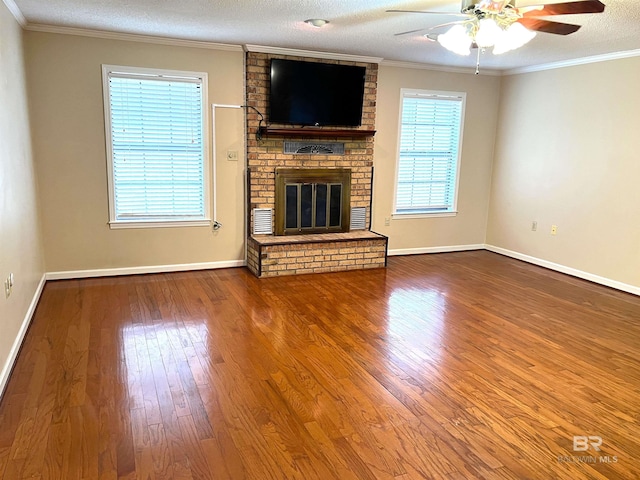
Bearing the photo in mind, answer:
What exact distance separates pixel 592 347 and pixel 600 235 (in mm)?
2070

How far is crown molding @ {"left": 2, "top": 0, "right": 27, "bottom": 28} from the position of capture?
3.41m

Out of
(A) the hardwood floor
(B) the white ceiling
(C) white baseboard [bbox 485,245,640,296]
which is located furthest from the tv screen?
(C) white baseboard [bbox 485,245,640,296]

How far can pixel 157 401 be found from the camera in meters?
2.57

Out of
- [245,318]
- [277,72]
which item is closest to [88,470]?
[245,318]

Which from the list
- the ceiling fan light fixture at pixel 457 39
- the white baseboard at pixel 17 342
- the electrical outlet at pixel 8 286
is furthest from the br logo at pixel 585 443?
the electrical outlet at pixel 8 286

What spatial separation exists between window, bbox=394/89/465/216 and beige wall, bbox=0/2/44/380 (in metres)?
4.00

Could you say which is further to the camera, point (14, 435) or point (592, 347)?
point (592, 347)

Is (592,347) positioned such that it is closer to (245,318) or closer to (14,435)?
(245,318)

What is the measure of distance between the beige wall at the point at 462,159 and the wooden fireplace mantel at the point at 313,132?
0.45 metres

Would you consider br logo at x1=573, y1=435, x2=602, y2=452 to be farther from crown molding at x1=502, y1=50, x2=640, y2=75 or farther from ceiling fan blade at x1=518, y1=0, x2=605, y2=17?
crown molding at x1=502, y1=50, x2=640, y2=75

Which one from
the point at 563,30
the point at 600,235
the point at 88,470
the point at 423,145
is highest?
the point at 563,30

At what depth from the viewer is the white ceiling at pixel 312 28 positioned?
10.9 ft

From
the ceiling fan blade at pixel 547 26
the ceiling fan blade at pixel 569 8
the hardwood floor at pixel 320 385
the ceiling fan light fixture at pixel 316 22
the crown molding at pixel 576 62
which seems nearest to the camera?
the hardwood floor at pixel 320 385

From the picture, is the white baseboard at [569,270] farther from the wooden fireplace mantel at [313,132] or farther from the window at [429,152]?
the wooden fireplace mantel at [313,132]
